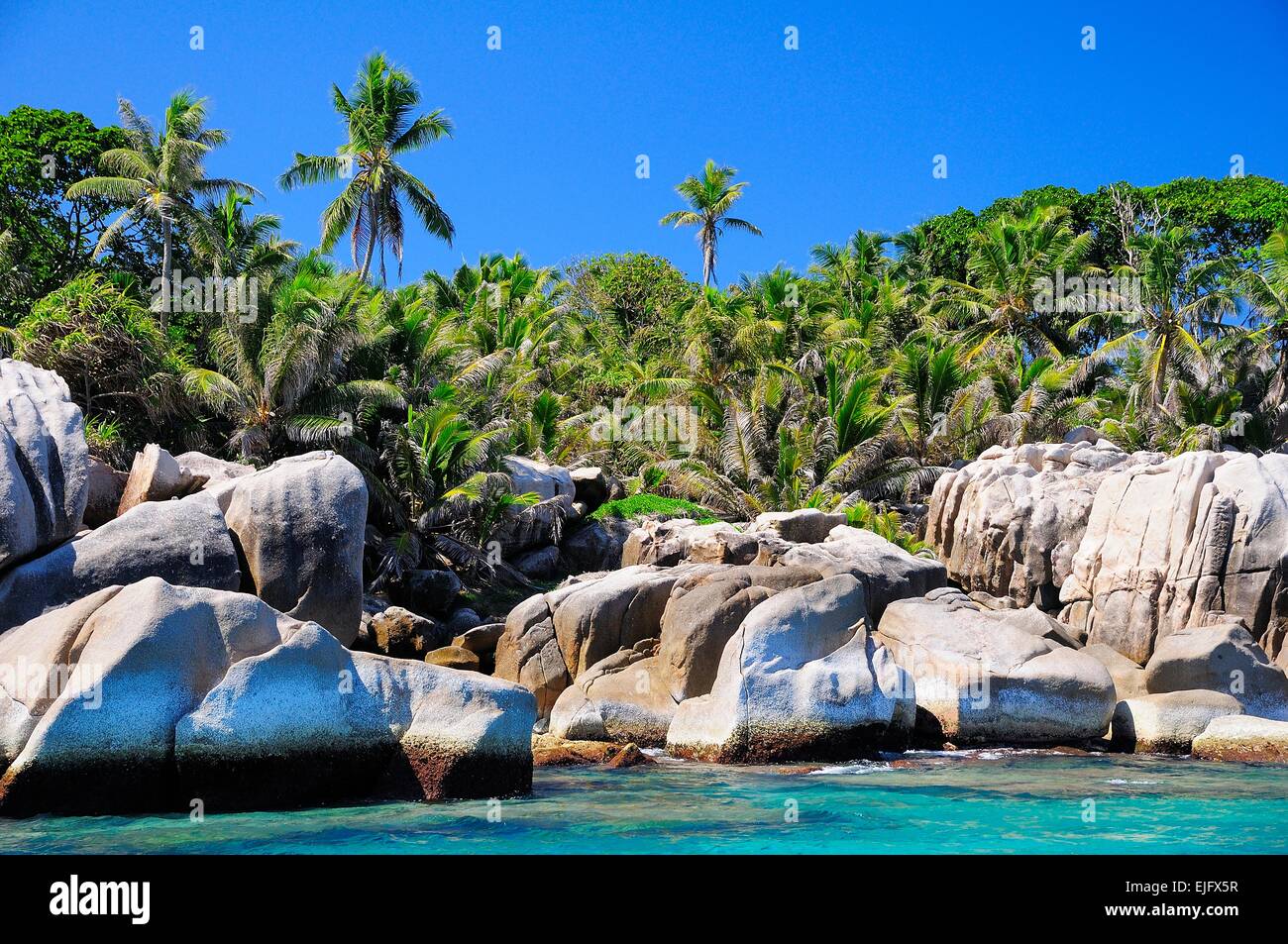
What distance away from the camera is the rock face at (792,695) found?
42.3 ft

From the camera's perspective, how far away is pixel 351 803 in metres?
9.59

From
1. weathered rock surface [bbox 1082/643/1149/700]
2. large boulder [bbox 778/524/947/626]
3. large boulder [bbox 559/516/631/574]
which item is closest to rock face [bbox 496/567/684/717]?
large boulder [bbox 778/524/947/626]

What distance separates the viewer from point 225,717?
9133 mm

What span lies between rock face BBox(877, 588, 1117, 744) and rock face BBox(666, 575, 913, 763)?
1.31m

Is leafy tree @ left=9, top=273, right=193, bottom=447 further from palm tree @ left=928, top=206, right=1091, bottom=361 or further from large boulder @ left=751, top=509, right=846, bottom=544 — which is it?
palm tree @ left=928, top=206, right=1091, bottom=361

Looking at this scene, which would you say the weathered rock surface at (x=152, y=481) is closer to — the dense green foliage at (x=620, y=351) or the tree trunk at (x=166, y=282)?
the dense green foliage at (x=620, y=351)

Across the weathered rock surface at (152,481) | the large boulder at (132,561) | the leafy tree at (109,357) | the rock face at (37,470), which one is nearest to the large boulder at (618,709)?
the large boulder at (132,561)

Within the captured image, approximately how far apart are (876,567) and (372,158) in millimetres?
23677

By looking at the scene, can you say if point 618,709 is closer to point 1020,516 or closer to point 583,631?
point 583,631

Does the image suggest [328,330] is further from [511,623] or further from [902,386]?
[902,386]

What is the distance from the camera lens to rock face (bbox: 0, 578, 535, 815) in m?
8.91

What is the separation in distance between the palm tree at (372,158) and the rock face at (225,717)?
85.5 ft
